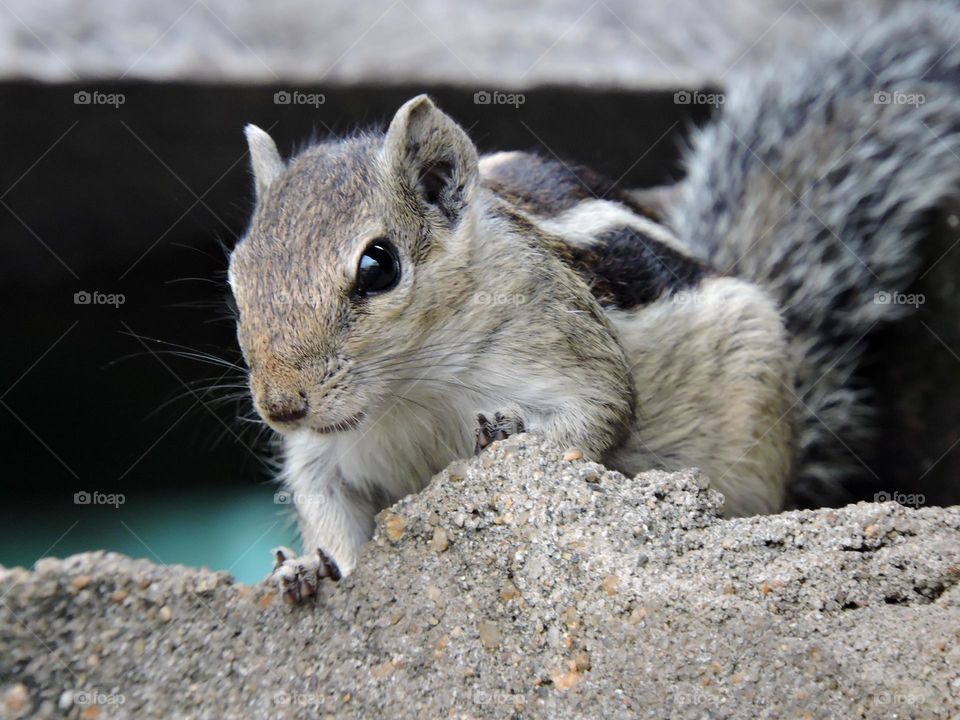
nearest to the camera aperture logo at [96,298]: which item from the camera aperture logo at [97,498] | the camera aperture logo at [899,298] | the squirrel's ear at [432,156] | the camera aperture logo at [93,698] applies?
the camera aperture logo at [97,498]

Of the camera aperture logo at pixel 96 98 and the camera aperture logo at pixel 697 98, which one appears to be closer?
the camera aperture logo at pixel 96 98

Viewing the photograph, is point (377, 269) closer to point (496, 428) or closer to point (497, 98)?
point (496, 428)

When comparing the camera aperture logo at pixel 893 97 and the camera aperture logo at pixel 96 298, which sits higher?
the camera aperture logo at pixel 96 298

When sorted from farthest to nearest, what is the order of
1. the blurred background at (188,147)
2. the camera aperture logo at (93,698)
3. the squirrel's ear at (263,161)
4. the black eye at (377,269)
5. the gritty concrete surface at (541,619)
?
the blurred background at (188,147), the squirrel's ear at (263,161), the black eye at (377,269), the camera aperture logo at (93,698), the gritty concrete surface at (541,619)

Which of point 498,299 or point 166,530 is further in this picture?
point 166,530

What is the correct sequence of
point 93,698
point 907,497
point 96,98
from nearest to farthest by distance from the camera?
point 93,698
point 96,98
point 907,497

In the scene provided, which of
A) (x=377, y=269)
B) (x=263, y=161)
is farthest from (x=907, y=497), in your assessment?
(x=263, y=161)

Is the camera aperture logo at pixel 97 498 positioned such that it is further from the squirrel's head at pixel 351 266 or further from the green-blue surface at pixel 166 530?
the squirrel's head at pixel 351 266
